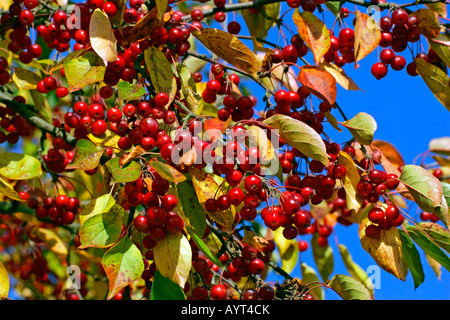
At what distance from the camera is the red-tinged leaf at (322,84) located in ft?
5.88

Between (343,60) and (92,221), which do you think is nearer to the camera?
(92,221)

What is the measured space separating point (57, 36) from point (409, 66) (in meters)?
1.36

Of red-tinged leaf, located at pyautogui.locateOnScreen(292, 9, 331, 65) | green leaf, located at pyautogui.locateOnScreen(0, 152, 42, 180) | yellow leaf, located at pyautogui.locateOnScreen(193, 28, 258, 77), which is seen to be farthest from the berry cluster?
red-tinged leaf, located at pyautogui.locateOnScreen(292, 9, 331, 65)

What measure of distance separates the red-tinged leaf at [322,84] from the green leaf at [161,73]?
0.45 m

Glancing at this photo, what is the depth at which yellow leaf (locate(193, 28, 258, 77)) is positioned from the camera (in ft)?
5.76

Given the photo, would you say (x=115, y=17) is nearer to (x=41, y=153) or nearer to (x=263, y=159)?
(x=263, y=159)

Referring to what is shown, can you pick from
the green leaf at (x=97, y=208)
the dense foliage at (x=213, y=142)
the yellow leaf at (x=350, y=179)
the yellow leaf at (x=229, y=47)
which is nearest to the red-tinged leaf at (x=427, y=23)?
the dense foliage at (x=213, y=142)

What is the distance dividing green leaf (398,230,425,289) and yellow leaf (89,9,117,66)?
4.25ft

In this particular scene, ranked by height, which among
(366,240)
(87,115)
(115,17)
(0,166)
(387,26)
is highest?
(387,26)

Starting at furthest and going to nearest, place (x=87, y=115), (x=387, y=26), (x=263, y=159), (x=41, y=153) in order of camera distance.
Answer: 1. (x=41, y=153)
2. (x=87, y=115)
3. (x=387, y=26)
4. (x=263, y=159)

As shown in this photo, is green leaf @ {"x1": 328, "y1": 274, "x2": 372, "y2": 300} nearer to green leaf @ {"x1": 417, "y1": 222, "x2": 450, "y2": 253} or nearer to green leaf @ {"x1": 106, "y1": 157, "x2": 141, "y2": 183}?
green leaf @ {"x1": 417, "y1": 222, "x2": 450, "y2": 253}

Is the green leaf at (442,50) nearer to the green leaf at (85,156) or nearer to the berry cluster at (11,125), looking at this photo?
the green leaf at (85,156)
